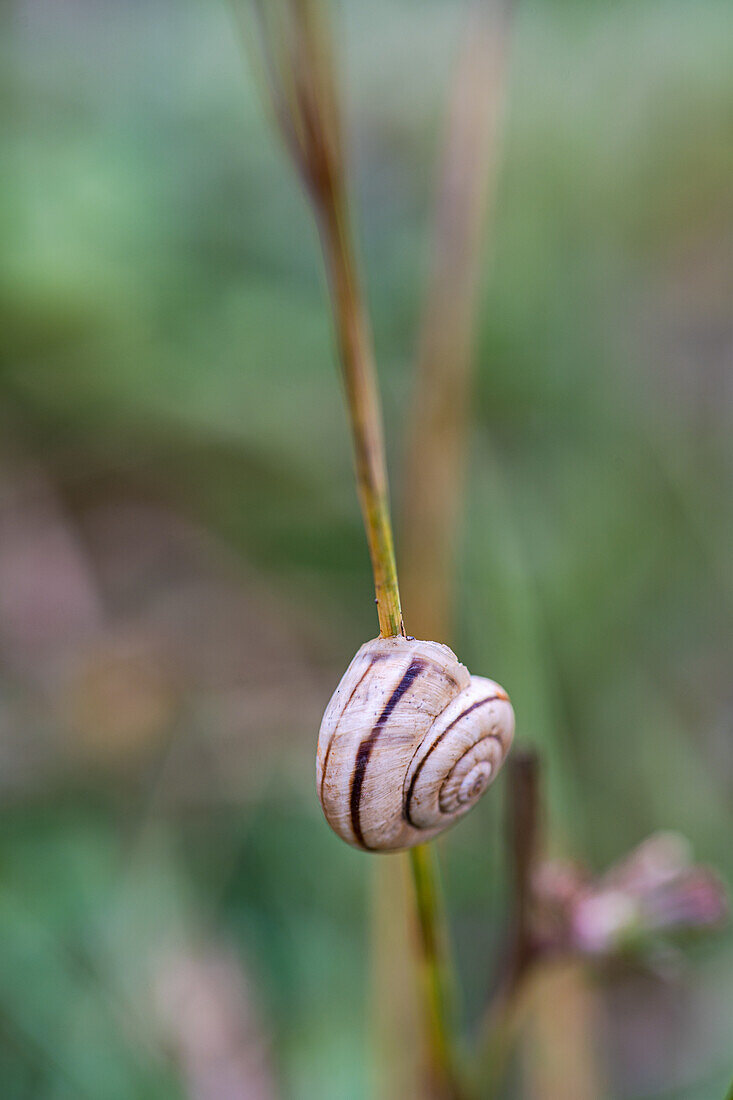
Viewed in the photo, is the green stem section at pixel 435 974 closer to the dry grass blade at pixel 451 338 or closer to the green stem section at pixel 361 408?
the green stem section at pixel 361 408

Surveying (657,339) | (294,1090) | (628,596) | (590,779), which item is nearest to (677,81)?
(657,339)

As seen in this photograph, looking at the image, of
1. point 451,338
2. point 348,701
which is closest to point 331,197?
point 348,701

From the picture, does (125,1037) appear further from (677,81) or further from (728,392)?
(677,81)

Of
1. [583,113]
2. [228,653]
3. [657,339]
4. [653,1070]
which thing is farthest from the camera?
[583,113]

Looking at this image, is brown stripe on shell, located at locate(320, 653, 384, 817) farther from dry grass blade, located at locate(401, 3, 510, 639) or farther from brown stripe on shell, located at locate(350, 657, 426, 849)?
dry grass blade, located at locate(401, 3, 510, 639)

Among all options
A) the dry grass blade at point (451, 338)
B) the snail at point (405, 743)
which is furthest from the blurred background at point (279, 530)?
the snail at point (405, 743)

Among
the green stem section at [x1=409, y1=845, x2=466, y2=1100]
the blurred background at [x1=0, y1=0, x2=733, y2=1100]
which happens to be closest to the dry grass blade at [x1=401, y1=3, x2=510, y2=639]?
the blurred background at [x1=0, y1=0, x2=733, y2=1100]

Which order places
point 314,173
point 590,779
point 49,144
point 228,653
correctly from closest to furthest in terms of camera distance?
point 314,173 → point 590,779 → point 228,653 → point 49,144

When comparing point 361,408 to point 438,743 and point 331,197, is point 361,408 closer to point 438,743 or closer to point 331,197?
point 331,197
